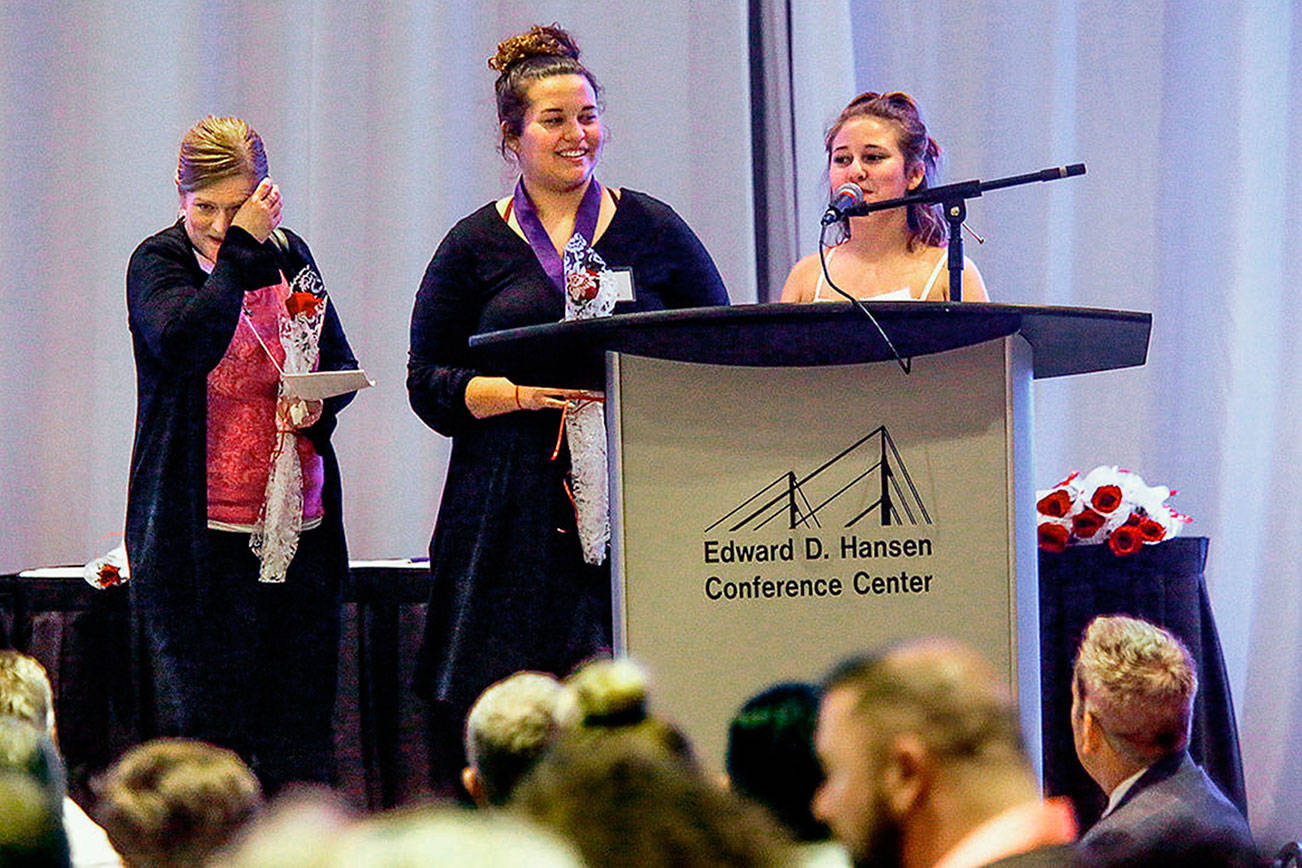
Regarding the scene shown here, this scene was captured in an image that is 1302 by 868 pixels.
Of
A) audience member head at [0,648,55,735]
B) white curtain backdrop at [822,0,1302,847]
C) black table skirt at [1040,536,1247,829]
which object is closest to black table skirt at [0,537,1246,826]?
black table skirt at [1040,536,1247,829]

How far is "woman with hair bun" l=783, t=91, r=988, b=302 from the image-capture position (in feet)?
9.88

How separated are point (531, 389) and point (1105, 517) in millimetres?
1392

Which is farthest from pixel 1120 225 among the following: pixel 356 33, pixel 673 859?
Answer: pixel 673 859

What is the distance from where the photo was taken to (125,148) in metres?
4.96

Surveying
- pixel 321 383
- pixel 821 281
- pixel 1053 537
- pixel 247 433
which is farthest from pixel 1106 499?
pixel 247 433

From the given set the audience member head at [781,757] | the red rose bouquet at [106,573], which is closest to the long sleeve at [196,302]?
the red rose bouquet at [106,573]

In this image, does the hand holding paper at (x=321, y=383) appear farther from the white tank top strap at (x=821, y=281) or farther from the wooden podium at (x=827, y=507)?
the wooden podium at (x=827, y=507)

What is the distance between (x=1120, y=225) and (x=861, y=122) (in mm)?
1896

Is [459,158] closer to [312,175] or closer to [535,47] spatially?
[312,175]

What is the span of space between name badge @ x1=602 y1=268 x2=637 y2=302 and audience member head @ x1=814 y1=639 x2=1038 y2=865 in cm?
178

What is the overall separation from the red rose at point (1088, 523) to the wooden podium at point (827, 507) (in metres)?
1.58

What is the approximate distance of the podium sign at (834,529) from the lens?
202 centimetres

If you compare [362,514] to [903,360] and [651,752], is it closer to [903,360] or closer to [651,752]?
[903,360]

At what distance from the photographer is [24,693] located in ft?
Answer: 5.66
